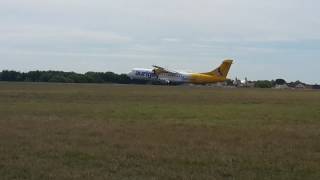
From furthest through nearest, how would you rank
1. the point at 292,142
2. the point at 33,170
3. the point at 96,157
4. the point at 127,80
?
the point at 127,80, the point at 292,142, the point at 96,157, the point at 33,170

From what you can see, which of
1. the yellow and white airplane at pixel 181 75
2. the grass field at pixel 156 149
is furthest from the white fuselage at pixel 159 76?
the grass field at pixel 156 149

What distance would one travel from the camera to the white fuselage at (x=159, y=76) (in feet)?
370

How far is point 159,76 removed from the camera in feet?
371

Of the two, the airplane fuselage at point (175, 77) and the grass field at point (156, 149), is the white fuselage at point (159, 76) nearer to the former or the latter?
the airplane fuselage at point (175, 77)

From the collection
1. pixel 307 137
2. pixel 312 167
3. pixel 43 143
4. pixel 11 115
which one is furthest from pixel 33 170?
pixel 11 115

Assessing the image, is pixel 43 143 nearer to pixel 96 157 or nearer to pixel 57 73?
pixel 96 157

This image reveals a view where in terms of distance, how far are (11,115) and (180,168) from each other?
49.5 ft

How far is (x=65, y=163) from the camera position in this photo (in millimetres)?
12844

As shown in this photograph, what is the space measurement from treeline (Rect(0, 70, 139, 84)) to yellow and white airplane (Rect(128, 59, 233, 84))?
19.6 ft

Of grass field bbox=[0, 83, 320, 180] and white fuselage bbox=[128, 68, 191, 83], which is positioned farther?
white fuselage bbox=[128, 68, 191, 83]

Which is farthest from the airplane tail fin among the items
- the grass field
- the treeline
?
the grass field

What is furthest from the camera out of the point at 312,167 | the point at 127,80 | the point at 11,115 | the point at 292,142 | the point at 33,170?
the point at 127,80

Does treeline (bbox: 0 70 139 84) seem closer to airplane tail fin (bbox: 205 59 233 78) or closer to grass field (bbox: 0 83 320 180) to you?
airplane tail fin (bbox: 205 59 233 78)

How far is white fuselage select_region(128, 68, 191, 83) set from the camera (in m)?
113
